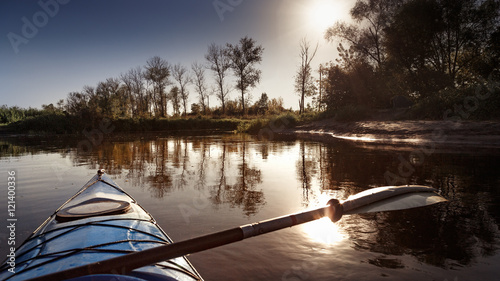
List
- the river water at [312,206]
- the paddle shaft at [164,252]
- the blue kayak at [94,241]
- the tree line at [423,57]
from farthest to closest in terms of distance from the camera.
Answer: the tree line at [423,57] → the river water at [312,206] → the blue kayak at [94,241] → the paddle shaft at [164,252]

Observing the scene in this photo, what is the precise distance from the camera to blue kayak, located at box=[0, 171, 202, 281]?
237 centimetres

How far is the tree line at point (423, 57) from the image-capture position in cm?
→ 2228

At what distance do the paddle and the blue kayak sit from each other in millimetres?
138

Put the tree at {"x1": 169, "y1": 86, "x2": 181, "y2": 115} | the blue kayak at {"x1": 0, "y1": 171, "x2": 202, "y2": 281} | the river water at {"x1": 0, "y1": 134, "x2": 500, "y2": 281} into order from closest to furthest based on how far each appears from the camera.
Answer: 1. the blue kayak at {"x1": 0, "y1": 171, "x2": 202, "y2": 281}
2. the river water at {"x1": 0, "y1": 134, "x2": 500, "y2": 281}
3. the tree at {"x1": 169, "y1": 86, "x2": 181, "y2": 115}

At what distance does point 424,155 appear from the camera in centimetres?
1185

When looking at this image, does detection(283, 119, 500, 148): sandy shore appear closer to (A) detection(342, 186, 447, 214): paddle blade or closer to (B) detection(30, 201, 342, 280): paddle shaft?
(A) detection(342, 186, 447, 214): paddle blade

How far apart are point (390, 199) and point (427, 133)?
625 inches

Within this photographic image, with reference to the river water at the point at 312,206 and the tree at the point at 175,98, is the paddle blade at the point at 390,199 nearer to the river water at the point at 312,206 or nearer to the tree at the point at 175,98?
the river water at the point at 312,206

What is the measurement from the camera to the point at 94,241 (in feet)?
9.16

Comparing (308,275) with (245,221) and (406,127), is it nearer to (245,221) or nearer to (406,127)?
(245,221)

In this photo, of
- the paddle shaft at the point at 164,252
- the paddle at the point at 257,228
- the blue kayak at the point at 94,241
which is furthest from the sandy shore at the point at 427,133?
the blue kayak at the point at 94,241

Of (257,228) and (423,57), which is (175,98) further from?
(257,228)

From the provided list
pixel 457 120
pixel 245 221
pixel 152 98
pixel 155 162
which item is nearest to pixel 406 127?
pixel 457 120

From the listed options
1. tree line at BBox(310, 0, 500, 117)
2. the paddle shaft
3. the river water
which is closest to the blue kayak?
the paddle shaft
